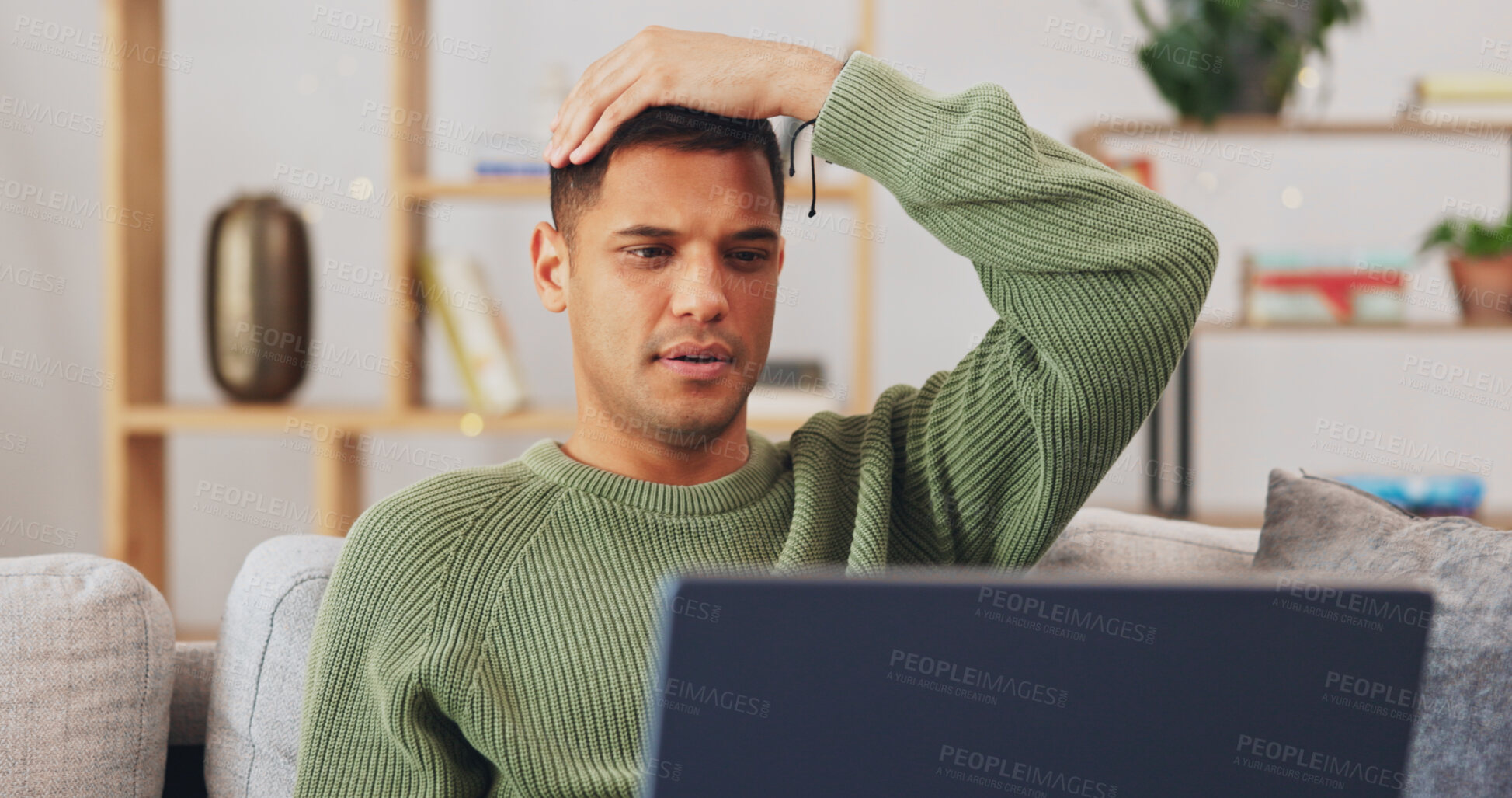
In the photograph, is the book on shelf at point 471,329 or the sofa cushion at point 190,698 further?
the book on shelf at point 471,329

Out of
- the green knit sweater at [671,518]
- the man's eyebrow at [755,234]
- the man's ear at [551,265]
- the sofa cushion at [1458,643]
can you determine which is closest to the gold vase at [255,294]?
the man's ear at [551,265]

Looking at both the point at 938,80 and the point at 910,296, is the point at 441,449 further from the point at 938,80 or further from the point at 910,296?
the point at 938,80

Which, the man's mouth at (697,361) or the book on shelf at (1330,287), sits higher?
the book on shelf at (1330,287)

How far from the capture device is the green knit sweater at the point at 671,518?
927 millimetres

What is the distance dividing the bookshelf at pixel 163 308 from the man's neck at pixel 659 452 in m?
1.03

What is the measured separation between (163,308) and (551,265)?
1.45m

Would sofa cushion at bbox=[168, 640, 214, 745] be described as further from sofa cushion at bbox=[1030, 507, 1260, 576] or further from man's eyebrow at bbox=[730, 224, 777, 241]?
sofa cushion at bbox=[1030, 507, 1260, 576]

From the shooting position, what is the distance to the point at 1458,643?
3.08 ft

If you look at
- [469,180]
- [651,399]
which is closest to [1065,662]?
[651,399]

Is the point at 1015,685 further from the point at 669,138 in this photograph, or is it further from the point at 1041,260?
the point at 669,138

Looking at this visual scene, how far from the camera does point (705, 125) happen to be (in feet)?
3.37

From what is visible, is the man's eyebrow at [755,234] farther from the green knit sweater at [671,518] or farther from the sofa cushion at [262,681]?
the sofa cushion at [262,681]

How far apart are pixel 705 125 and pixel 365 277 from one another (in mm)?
1636

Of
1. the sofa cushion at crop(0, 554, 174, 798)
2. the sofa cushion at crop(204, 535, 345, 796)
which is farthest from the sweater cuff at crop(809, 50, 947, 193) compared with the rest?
the sofa cushion at crop(0, 554, 174, 798)
